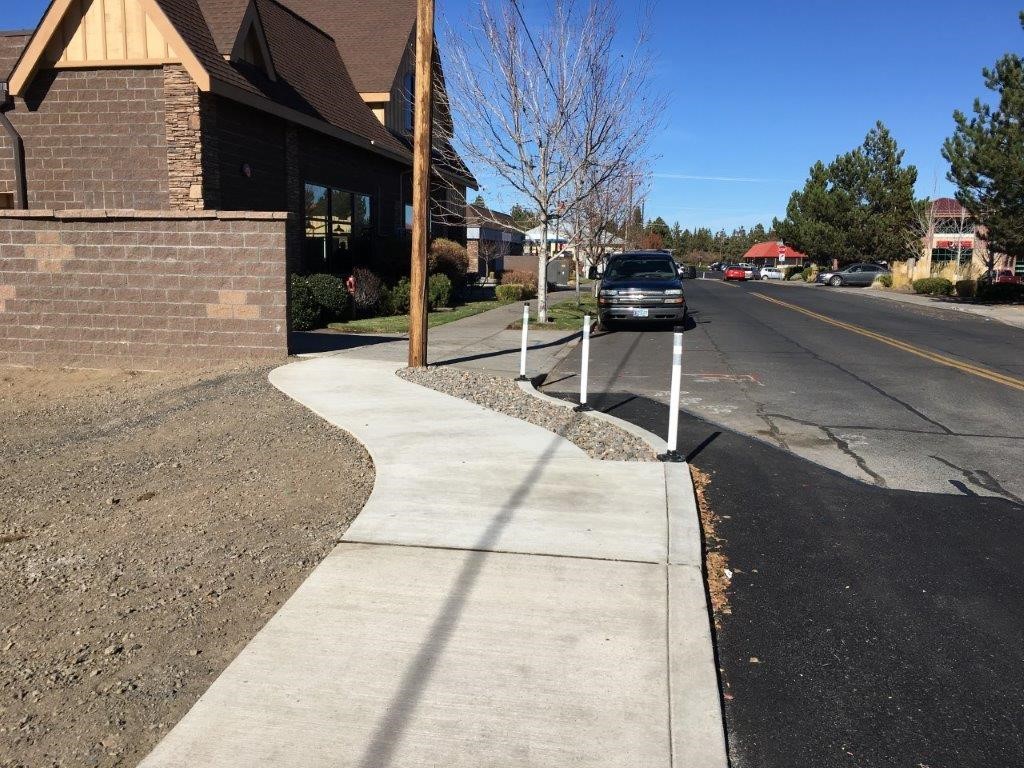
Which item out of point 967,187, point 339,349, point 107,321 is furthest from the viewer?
point 967,187

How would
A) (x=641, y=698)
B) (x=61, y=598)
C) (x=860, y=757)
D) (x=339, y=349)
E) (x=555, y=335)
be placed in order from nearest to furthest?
1. (x=860, y=757)
2. (x=641, y=698)
3. (x=61, y=598)
4. (x=339, y=349)
5. (x=555, y=335)

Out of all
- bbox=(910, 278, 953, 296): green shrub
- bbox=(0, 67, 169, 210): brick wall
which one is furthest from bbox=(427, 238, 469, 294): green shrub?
bbox=(910, 278, 953, 296): green shrub

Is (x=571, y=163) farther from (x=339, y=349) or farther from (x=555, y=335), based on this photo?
(x=339, y=349)

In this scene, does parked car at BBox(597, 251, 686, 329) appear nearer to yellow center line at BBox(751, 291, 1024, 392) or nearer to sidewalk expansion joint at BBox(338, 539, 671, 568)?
yellow center line at BBox(751, 291, 1024, 392)

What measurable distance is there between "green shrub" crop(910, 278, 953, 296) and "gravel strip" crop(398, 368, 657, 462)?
34816 mm

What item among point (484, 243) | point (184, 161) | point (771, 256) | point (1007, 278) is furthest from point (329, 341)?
point (771, 256)

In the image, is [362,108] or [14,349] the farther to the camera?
[362,108]

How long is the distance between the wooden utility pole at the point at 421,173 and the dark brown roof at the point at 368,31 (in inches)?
541

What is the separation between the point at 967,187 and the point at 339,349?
26.5 metres

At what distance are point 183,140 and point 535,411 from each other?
32.3 ft

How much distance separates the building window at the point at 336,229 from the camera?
20.0 meters

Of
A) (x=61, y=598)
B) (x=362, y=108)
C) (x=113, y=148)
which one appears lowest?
(x=61, y=598)

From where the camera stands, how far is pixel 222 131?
16.0m

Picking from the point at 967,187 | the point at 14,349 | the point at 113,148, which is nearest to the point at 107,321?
the point at 14,349
